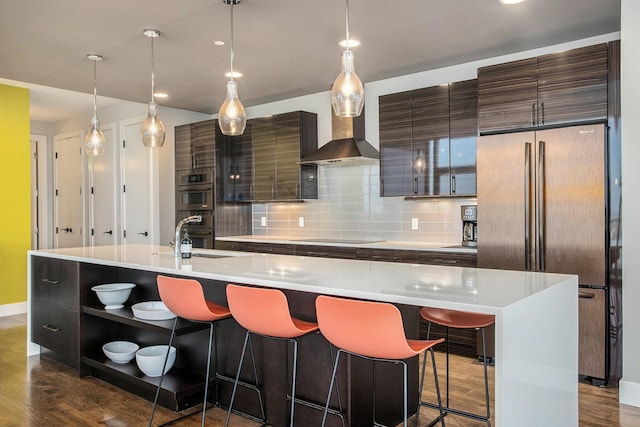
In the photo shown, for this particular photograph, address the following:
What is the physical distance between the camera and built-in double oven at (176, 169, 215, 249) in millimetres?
6078

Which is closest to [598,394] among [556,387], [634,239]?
[634,239]

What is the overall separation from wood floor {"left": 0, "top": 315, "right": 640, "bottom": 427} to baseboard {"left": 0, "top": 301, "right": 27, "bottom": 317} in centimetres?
218

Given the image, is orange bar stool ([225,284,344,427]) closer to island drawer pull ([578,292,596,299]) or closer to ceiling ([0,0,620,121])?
ceiling ([0,0,620,121])

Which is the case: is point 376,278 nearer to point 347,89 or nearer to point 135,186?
point 347,89

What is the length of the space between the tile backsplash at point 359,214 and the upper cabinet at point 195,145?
99 cm

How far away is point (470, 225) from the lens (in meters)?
4.43

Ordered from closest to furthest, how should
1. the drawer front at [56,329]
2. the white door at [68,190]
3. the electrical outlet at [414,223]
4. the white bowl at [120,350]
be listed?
the white bowl at [120,350], the drawer front at [56,329], the electrical outlet at [414,223], the white door at [68,190]

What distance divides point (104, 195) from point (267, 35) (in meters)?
4.49

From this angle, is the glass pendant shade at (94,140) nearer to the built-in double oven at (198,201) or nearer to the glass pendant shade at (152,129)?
the glass pendant shade at (152,129)

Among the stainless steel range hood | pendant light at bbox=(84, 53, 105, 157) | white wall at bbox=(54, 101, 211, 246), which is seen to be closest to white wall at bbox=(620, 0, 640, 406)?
the stainless steel range hood

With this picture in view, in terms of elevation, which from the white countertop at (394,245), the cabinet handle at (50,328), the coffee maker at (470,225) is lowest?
the cabinet handle at (50,328)

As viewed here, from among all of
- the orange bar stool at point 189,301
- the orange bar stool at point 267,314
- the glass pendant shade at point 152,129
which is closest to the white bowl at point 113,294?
the orange bar stool at point 189,301

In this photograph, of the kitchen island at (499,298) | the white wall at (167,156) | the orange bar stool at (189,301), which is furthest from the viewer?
the white wall at (167,156)

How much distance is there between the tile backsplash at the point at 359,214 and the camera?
15.8ft
